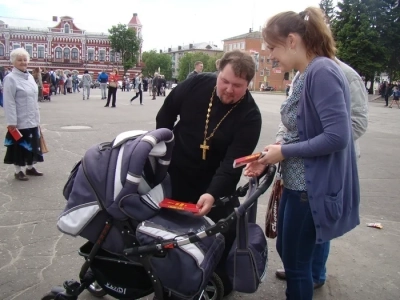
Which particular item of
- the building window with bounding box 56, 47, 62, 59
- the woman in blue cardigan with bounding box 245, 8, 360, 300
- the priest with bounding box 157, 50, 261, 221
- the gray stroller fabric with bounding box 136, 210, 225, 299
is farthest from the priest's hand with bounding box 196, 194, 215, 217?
the building window with bounding box 56, 47, 62, 59

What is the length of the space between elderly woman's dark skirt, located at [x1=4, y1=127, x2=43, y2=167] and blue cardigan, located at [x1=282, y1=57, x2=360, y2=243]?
5.07 m

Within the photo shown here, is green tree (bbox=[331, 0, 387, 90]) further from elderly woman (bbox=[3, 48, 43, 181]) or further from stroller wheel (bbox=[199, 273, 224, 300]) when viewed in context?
stroller wheel (bbox=[199, 273, 224, 300])

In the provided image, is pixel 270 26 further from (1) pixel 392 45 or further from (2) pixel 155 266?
(1) pixel 392 45

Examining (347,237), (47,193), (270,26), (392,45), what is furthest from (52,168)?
(392,45)

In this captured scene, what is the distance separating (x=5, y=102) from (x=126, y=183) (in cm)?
447

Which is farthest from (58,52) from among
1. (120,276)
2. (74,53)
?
(120,276)

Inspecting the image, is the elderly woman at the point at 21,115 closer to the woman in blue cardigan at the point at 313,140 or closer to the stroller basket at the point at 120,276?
the stroller basket at the point at 120,276

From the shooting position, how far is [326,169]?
7.09 ft

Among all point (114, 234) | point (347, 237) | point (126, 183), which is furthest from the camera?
point (347, 237)

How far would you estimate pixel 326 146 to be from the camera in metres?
2.07

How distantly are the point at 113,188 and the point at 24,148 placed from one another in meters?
4.55

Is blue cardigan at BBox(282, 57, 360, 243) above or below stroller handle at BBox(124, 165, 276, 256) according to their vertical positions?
above

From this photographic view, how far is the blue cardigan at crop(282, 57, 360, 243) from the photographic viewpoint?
6.76 ft

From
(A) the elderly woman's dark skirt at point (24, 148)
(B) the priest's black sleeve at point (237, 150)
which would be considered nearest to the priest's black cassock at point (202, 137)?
(B) the priest's black sleeve at point (237, 150)
